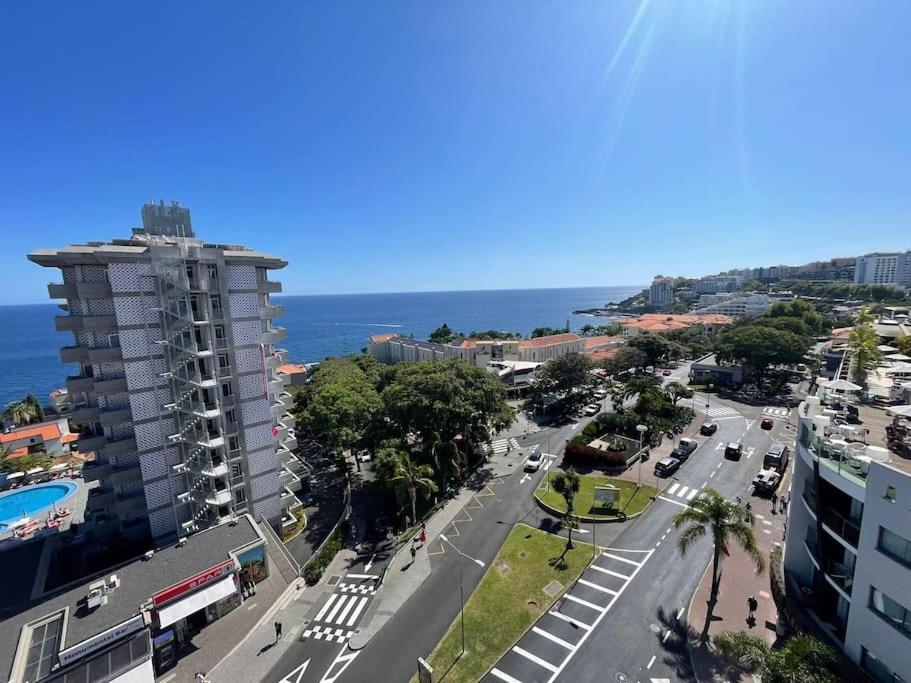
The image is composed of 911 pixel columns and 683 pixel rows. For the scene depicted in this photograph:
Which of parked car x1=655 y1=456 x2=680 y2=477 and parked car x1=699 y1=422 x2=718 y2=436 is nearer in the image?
parked car x1=655 y1=456 x2=680 y2=477

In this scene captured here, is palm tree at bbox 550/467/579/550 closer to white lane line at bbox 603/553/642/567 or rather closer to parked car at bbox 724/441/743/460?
white lane line at bbox 603/553/642/567

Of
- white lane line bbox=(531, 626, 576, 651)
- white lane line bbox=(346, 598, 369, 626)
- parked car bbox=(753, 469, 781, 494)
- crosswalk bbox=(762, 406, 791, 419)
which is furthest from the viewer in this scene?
crosswalk bbox=(762, 406, 791, 419)

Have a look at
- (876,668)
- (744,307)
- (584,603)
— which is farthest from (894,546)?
(744,307)

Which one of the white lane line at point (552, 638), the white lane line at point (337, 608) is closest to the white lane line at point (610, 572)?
the white lane line at point (552, 638)

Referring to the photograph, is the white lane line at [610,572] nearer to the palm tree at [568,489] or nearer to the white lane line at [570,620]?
the palm tree at [568,489]

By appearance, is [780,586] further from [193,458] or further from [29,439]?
[29,439]

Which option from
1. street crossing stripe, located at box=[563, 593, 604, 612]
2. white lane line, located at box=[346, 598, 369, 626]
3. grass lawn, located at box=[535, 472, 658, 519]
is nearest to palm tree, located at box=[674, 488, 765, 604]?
street crossing stripe, located at box=[563, 593, 604, 612]

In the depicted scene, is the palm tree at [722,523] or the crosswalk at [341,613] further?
the crosswalk at [341,613]

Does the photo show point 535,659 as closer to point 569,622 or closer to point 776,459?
point 569,622
